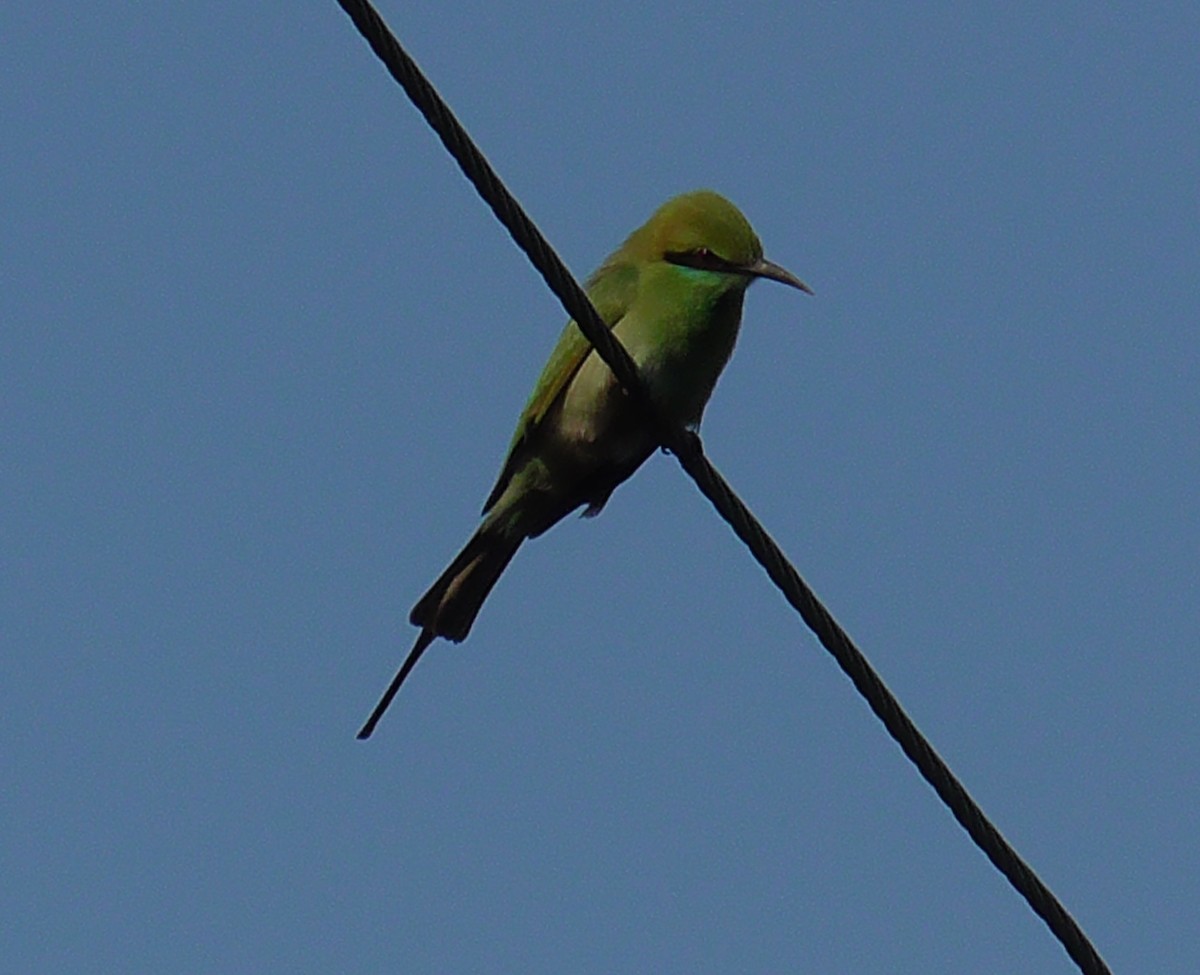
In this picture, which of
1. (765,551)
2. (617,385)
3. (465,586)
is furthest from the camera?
(465,586)

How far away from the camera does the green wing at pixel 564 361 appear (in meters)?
4.91

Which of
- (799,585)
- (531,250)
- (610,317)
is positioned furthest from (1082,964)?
(610,317)

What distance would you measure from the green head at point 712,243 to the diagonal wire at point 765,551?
1.17 m

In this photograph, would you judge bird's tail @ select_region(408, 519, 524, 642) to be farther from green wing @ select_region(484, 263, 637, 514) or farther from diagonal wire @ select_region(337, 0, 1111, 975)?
diagonal wire @ select_region(337, 0, 1111, 975)

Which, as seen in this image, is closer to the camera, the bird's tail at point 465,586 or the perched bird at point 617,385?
the perched bird at point 617,385

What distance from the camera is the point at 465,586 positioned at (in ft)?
16.4

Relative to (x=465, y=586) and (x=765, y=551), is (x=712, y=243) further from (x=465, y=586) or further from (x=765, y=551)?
(x=765, y=551)

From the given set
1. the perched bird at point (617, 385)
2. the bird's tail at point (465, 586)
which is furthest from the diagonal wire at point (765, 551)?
the bird's tail at point (465, 586)

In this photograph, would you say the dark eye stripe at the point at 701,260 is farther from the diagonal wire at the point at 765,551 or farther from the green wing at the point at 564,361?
the diagonal wire at the point at 765,551

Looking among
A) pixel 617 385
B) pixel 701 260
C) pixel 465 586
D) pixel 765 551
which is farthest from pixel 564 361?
pixel 765 551

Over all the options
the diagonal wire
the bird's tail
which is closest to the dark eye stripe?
the bird's tail

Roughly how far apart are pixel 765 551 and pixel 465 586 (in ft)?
5.18

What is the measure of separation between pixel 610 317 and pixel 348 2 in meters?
2.14

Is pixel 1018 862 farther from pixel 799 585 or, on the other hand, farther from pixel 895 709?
pixel 799 585
